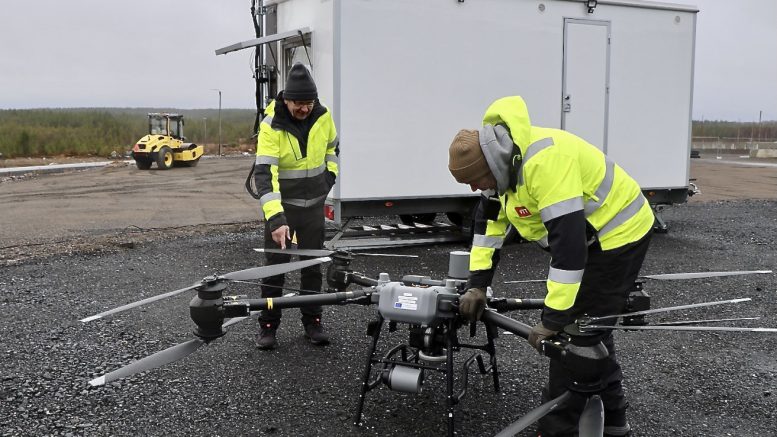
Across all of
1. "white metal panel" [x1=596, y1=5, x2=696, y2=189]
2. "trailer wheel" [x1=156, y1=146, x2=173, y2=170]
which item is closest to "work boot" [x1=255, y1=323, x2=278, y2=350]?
"white metal panel" [x1=596, y1=5, x2=696, y2=189]

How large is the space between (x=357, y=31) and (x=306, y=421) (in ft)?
17.2

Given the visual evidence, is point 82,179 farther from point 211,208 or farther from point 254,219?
point 254,219

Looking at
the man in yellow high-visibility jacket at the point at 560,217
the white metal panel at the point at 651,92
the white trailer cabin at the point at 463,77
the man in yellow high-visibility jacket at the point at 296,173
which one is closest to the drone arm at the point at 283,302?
the man in yellow high-visibility jacket at the point at 560,217

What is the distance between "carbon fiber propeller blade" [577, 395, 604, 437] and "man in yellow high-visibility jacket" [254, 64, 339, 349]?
7.70 ft

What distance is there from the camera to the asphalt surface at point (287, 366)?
4.01m

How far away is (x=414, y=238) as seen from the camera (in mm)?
9391

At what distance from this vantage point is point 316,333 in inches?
210

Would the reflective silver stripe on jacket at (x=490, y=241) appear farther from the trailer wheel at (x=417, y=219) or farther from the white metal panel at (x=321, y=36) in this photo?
the trailer wheel at (x=417, y=219)

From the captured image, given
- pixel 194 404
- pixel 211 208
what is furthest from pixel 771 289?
→ pixel 211 208

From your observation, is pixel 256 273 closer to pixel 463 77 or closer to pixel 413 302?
pixel 413 302

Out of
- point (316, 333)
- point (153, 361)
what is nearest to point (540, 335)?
point (153, 361)

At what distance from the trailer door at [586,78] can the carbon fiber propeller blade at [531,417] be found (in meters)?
6.48

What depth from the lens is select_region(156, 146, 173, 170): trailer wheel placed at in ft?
77.8

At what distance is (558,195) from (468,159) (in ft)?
1.38
